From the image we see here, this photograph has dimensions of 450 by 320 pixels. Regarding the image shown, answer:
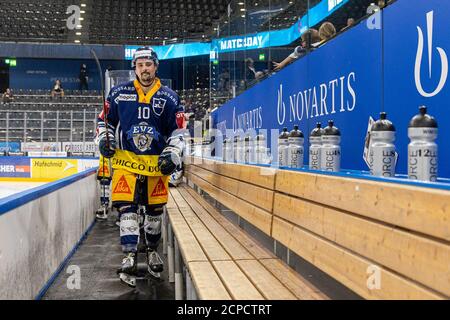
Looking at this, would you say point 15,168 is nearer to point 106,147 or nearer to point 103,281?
point 103,281

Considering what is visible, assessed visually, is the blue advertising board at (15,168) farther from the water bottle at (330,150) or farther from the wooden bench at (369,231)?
the water bottle at (330,150)

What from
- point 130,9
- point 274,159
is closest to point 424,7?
point 274,159

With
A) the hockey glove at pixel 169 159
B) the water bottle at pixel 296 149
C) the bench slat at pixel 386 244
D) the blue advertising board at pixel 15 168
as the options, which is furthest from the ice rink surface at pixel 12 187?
the bench slat at pixel 386 244

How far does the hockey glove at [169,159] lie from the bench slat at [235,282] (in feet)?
3.68

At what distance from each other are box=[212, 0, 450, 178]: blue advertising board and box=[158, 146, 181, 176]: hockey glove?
84 cm

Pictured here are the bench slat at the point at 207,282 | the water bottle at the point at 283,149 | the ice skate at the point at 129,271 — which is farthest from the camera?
the ice skate at the point at 129,271

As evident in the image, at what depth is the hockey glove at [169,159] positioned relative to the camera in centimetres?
321

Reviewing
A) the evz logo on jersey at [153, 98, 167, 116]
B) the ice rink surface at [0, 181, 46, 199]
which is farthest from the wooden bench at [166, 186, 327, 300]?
the ice rink surface at [0, 181, 46, 199]

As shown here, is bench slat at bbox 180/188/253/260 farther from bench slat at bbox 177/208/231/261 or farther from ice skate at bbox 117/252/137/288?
ice skate at bbox 117/252/137/288

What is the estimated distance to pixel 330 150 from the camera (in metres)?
2.21

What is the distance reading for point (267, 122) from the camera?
445cm

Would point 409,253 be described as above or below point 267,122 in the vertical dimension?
below

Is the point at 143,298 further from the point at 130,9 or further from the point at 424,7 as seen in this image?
the point at 130,9

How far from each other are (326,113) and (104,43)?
80.0ft
